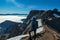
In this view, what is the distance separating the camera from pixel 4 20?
821 inches

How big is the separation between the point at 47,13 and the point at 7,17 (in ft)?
21.5

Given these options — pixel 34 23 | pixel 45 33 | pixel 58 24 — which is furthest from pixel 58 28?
pixel 34 23

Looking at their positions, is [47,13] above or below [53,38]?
above

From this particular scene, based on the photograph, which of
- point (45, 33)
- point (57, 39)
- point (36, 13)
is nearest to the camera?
point (57, 39)

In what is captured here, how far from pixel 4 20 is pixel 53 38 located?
1363 cm

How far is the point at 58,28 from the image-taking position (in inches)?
426

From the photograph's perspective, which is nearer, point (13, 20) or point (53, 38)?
point (53, 38)

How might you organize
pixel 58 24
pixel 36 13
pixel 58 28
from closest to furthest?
pixel 58 28
pixel 58 24
pixel 36 13

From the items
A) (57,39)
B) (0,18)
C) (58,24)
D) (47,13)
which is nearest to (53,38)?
(57,39)

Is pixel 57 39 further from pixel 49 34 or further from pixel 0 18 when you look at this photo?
pixel 0 18

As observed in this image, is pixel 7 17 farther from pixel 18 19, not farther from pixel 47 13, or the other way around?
pixel 47 13

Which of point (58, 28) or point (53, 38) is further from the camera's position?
point (58, 28)

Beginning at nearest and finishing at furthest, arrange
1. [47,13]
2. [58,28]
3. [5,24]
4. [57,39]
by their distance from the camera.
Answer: [57,39]
[58,28]
[47,13]
[5,24]

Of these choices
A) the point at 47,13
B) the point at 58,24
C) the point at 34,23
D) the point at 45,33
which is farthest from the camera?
the point at 47,13
